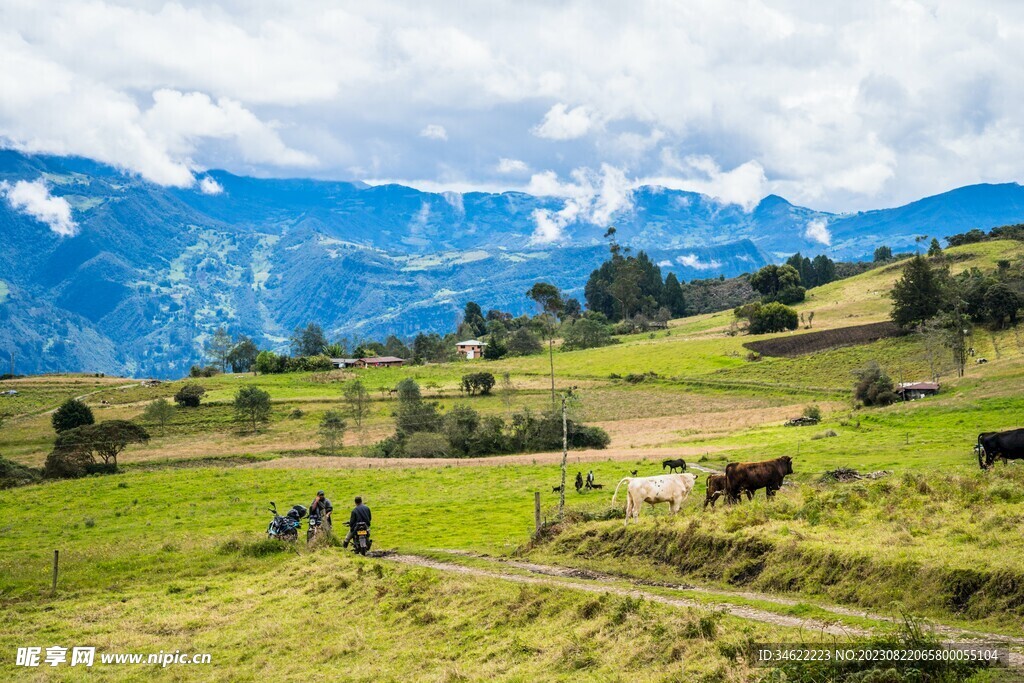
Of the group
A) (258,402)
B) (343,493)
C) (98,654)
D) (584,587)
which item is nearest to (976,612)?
(584,587)

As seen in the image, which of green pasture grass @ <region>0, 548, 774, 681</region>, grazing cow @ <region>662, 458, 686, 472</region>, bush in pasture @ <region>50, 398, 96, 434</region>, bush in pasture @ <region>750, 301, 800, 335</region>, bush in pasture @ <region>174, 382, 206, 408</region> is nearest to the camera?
green pasture grass @ <region>0, 548, 774, 681</region>

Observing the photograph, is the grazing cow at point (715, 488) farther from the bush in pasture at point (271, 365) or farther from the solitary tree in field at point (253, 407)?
the bush in pasture at point (271, 365)

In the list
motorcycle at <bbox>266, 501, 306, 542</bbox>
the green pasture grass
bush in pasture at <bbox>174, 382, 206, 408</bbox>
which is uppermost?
bush in pasture at <bbox>174, 382, 206, 408</bbox>

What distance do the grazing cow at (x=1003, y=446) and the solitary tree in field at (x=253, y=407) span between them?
262 ft

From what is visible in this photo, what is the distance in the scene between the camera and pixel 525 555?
82.9ft

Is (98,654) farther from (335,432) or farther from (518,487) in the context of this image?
(335,432)

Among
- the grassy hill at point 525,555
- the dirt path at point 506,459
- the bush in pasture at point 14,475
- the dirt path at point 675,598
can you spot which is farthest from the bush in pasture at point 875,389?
the bush in pasture at point 14,475

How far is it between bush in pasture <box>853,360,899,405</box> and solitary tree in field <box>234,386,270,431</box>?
6405 centimetres

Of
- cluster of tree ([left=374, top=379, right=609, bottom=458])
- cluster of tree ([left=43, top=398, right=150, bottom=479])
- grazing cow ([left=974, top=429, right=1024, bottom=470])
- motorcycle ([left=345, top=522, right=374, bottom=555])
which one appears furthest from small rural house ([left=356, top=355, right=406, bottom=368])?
grazing cow ([left=974, top=429, right=1024, bottom=470])

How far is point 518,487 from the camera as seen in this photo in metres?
45.0

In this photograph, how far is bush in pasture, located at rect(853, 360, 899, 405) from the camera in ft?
220

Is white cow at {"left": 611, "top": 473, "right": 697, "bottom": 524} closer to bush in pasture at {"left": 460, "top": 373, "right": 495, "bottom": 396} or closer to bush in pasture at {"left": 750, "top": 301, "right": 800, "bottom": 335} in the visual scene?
bush in pasture at {"left": 460, "top": 373, "right": 495, "bottom": 396}

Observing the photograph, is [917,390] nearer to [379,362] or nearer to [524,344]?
[524,344]

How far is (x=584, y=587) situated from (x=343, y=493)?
101 feet
